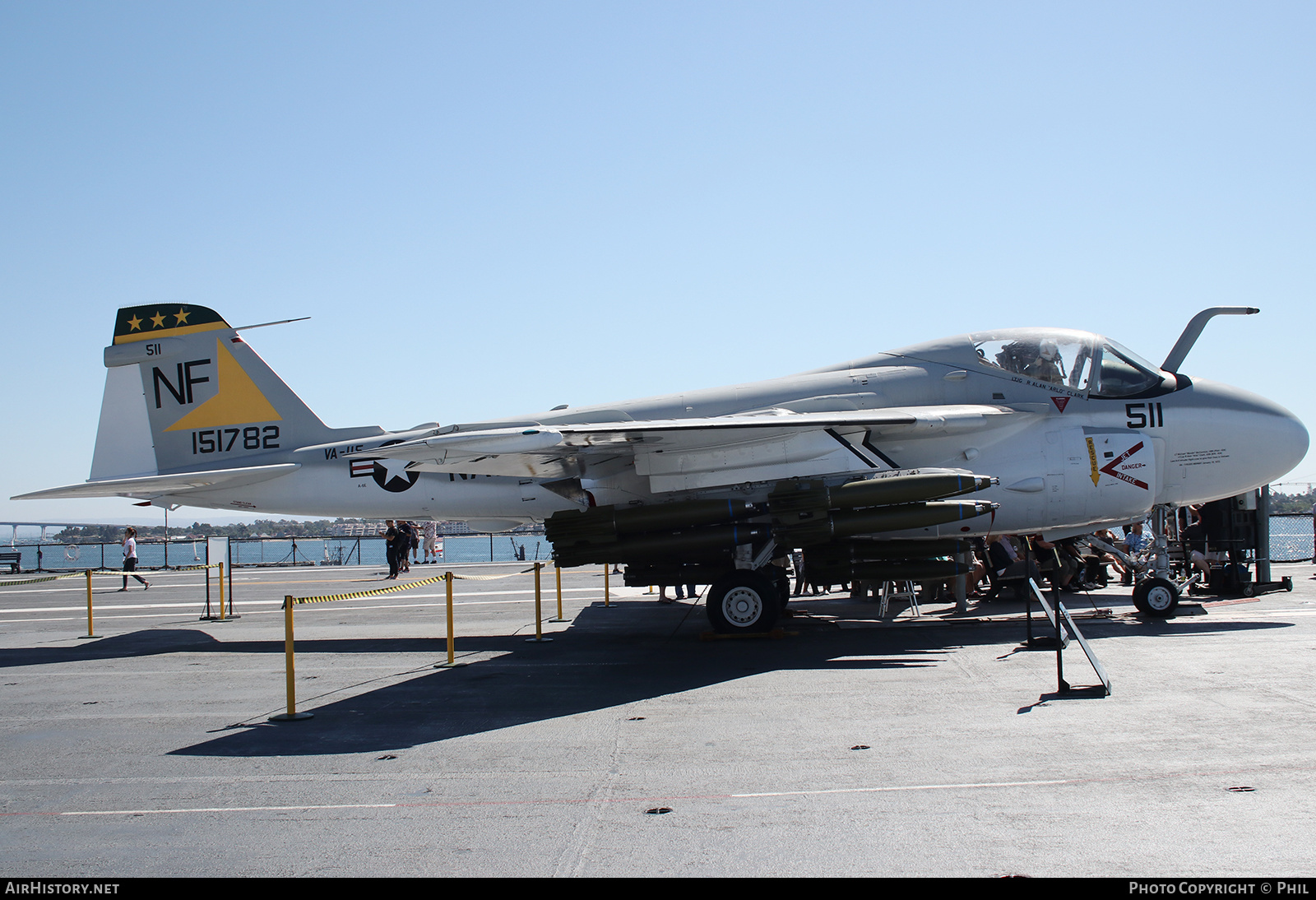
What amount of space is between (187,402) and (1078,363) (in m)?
13.2

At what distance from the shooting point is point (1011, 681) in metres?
7.83

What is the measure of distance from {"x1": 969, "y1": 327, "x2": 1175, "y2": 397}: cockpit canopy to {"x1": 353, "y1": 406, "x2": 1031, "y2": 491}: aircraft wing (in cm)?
68

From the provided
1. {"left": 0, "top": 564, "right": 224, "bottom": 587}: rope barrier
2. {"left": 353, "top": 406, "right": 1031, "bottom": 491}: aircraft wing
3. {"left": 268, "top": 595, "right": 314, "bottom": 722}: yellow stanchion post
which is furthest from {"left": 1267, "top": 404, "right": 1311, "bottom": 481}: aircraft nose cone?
{"left": 0, "top": 564, "right": 224, "bottom": 587}: rope barrier

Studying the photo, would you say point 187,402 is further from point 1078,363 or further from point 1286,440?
point 1286,440

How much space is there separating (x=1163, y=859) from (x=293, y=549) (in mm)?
34962

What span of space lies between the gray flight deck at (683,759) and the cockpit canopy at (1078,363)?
323 centimetres

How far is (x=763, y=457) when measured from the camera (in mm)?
10992

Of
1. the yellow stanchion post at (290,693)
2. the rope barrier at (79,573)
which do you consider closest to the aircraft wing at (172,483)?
the rope barrier at (79,573)

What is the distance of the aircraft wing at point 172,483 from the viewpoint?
12.7 m

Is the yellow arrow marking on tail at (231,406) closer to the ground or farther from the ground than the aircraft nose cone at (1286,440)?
farther from the ground

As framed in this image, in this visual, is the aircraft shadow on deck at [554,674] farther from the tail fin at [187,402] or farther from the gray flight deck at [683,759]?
the tail fin at [187,402]

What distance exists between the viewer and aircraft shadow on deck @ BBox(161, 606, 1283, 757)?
684 cm

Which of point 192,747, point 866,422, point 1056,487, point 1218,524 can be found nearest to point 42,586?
point 192,747

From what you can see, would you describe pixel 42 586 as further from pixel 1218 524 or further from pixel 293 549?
pixel 1218 524
